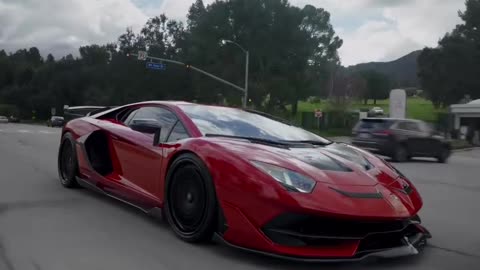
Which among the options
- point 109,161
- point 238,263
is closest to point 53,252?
point 238,263

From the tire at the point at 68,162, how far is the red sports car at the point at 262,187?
1293 millimetres

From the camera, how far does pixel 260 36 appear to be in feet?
192

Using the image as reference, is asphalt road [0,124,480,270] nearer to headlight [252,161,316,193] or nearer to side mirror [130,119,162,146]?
headlight [252,161,316,193]

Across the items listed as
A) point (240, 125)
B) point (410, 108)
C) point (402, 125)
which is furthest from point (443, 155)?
point (410, 108)

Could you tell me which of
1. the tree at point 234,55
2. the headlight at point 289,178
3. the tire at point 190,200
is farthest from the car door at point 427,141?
the tree at point 234,55

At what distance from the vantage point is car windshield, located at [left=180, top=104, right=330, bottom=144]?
4.88 meters

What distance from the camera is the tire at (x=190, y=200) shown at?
415 centimetres

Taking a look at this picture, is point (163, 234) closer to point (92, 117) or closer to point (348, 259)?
point (348, 259)

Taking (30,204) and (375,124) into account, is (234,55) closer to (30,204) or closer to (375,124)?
(375,124)

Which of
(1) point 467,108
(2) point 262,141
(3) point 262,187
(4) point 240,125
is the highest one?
(4) point 240,125

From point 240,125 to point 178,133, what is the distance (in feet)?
1.99

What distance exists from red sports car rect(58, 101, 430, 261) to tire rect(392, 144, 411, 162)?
12793 millimetres

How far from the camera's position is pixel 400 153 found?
58.1ft

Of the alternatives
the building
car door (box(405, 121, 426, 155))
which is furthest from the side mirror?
the building
